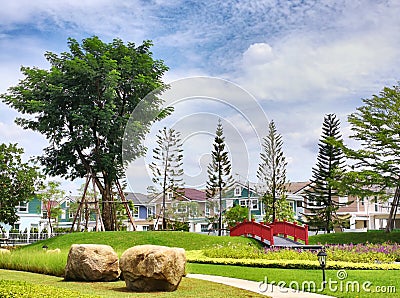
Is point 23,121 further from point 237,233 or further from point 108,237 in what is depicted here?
point 237,233

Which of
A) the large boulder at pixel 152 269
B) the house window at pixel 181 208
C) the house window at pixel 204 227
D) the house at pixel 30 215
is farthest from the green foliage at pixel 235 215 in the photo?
the large boulder at pixel 152 269

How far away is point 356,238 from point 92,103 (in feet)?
51.2

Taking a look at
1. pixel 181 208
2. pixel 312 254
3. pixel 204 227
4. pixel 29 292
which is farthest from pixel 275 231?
pixel 204 227

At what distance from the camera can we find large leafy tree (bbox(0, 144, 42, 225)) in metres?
27.5

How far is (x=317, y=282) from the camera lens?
10398 millimetres

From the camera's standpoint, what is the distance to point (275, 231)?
74.1ft

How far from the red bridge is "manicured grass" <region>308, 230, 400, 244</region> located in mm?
4743

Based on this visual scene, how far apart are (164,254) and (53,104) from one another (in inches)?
718

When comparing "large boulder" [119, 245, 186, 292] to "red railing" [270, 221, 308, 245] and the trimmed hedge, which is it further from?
"red railing" [270, 221, 308, 245]

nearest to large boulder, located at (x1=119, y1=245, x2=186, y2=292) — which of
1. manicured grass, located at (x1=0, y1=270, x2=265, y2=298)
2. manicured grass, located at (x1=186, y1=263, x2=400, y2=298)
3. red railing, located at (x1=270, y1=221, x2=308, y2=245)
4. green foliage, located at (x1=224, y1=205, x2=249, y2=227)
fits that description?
manicured grass, located at (x1=0, y1=270, x2=265, y2=298)

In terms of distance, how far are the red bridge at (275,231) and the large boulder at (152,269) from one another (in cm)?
1190

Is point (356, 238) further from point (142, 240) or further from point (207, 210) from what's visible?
point (207, 210)

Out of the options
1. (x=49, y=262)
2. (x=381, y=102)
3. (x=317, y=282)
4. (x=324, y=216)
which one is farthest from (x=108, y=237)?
(x=324, y=216)

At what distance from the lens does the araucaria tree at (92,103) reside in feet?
81.8
